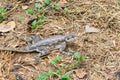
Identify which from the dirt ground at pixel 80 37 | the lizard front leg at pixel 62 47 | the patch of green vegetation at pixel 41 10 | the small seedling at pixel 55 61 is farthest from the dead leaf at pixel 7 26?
the small seedling at pixel 55 61

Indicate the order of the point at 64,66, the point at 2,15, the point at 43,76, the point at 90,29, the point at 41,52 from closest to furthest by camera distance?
the point at 43,76 < the point at 64,66 < the point at 41,52 < the point at 90,29 < the point at 2,15

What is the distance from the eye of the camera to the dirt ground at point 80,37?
405cm

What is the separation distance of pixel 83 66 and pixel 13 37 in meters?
Result: 1.06

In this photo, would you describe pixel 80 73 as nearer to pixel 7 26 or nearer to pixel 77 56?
Answer: pixel 77 56

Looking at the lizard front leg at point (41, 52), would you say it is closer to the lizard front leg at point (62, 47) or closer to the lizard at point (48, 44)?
the lizard at point (48, 44)

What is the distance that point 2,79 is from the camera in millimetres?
3953

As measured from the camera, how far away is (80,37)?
4.51 m

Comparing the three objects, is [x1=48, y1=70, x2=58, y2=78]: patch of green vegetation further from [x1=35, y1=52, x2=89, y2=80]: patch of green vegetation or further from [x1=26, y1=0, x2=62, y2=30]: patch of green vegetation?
[x1=26, y1=0, x2=62, y2=30]: patch of green vegetation

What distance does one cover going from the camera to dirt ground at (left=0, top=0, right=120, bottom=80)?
4.05 meters

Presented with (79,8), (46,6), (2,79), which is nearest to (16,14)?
(46,6)

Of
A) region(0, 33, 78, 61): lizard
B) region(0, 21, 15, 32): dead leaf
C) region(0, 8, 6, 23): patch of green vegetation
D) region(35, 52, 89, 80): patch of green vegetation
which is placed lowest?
region(35, 52, 89, 80): patch of green vegetation

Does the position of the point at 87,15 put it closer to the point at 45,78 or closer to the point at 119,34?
the point at 119,34

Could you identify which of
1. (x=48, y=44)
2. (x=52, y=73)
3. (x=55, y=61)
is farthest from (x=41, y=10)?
(x=52, y=73)

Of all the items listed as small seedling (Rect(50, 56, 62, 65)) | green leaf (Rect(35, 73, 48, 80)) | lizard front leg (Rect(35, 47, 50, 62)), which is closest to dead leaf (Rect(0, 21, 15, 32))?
lizard front leg (Rect(35, 47, 50, 62))
